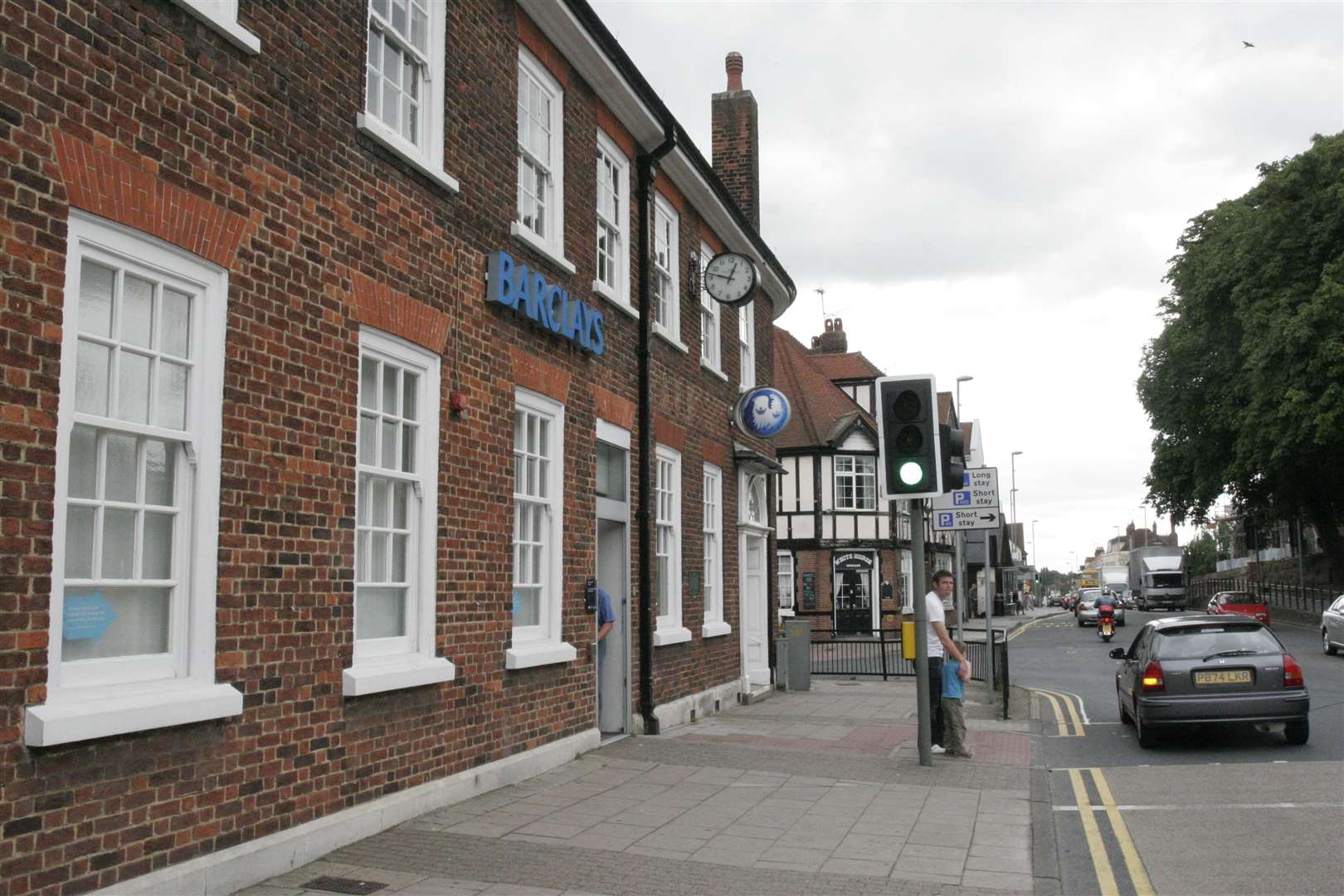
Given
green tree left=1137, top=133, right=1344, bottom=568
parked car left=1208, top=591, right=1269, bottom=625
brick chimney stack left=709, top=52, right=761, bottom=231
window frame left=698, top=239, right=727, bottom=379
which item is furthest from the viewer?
parked car left=1208, top=591, right=1269, bottom=625

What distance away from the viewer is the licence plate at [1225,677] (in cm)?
1214

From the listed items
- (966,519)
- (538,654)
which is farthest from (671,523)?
(966,519)

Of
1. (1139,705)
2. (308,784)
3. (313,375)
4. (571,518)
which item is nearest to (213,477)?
(313,375)

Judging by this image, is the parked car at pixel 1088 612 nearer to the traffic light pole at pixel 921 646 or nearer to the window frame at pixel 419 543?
the traffic light pole at pixel 921 646

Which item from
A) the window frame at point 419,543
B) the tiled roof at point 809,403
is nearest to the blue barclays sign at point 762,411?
the window frame at point 419,543

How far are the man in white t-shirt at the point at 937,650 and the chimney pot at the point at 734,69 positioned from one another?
11611 mm

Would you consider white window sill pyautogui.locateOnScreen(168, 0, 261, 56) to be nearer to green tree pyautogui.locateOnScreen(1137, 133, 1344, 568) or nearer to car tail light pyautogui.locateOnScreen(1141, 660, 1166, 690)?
car tail light pyautogui.locateOnScreen(1141, 660, 1166, 690)

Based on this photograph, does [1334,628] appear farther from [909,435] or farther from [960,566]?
[909,435]

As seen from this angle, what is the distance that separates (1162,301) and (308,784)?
46.0m

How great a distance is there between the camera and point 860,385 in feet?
144

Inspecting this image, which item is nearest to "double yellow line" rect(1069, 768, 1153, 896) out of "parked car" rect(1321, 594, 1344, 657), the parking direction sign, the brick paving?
the brick paving

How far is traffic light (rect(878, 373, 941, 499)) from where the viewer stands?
11.0 metres

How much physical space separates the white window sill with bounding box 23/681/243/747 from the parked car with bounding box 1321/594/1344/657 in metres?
26.0

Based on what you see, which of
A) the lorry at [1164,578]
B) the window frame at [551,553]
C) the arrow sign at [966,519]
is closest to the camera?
the window frame at [551,553]
